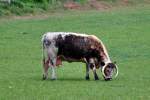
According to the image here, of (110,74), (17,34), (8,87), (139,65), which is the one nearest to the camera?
(8,87)

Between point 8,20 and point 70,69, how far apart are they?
1932 cm

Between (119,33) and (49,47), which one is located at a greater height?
(49,47)

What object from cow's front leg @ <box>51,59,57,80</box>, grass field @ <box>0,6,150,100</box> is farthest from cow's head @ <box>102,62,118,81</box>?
cow's front leg @ <box>51,59,57,80</box>

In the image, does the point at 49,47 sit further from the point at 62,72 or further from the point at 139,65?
the point at 139,65

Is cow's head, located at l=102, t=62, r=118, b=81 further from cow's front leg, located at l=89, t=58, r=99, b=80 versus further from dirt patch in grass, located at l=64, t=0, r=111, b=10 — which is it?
dirt patch in grass, located at l=64, t=0, r=111, b=10

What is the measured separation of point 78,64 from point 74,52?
429 centimetres

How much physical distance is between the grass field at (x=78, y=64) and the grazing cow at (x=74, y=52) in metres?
0.45

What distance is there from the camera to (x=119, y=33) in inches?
1426

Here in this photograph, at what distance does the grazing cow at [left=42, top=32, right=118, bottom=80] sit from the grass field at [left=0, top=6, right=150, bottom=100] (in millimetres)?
453

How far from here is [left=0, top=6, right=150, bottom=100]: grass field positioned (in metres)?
16.7

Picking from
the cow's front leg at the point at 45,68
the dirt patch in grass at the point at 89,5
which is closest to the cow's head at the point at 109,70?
the cow's front leg at the point at 45,68

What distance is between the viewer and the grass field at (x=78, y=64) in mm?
16656

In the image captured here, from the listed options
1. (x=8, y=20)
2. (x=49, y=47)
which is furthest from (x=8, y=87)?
(x=8, y=20)

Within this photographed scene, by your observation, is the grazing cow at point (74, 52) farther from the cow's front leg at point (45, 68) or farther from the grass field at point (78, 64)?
the grass field at point (78, 64)
